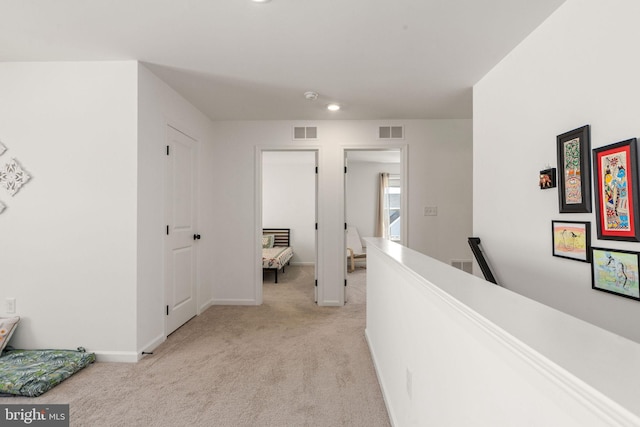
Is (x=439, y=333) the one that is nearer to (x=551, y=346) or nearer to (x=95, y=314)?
(x=551, y=346)

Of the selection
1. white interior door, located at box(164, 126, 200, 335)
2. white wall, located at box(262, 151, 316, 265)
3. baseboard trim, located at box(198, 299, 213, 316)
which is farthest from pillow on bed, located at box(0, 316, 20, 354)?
white wall, located at box(262, 151, 316, 265)

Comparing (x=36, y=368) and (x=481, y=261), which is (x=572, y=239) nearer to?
(x=481, y=261)

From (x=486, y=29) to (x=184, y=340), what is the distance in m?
3.46

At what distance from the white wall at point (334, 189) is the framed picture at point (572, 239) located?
2098 mm

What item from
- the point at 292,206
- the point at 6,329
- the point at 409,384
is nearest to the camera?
the point at 409,384

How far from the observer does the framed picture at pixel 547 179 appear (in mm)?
1966

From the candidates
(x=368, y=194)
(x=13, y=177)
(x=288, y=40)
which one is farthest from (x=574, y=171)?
(x=368, y=194)

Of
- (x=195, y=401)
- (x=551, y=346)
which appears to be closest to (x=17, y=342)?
(x=195, y=401)

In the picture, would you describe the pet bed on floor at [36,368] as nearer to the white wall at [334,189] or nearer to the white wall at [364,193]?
the white wall at [334,189]

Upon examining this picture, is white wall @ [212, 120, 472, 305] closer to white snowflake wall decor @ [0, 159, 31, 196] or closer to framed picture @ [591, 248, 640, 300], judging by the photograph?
white snowflake wall decor @ [0, 159, 31, 196]

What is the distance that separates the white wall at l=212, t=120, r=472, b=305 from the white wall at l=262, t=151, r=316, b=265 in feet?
10.6

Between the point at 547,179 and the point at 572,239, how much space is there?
1.38 ft

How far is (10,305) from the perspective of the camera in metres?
2.55

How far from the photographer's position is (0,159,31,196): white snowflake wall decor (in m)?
2.54
